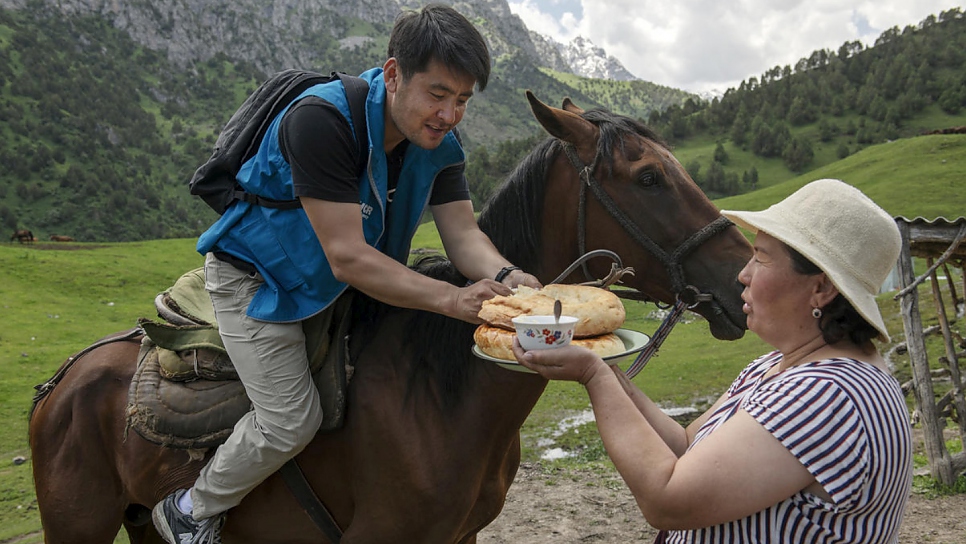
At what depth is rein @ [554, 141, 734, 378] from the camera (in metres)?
2.67

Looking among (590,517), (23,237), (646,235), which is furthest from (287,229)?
(23,237)

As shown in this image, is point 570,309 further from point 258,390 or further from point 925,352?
point 925,352

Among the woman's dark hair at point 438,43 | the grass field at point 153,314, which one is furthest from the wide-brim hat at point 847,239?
the grass field at point 153,314

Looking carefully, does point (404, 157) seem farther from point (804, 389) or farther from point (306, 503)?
point (804, 389)

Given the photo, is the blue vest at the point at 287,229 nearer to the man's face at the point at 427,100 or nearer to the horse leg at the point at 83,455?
the man's face at the point at 427,100

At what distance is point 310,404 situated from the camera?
2.78 metres

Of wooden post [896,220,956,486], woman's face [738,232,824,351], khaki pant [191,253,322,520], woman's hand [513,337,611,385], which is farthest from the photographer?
wooden post [896,220,956,486]

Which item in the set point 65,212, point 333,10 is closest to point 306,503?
point 65,212

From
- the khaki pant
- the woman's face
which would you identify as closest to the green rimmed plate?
the woman's face

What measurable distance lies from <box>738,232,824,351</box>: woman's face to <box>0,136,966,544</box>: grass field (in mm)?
7295

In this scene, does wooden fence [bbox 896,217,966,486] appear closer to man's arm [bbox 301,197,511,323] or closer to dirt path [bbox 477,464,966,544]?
dirt path [bbox 477,464,966,544]

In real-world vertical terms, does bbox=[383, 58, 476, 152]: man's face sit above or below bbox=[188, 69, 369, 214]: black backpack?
above

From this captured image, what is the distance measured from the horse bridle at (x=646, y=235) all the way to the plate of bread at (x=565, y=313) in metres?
0.50

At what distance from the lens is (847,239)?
68.5 inches
